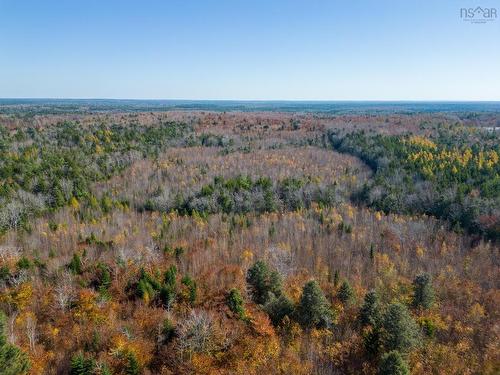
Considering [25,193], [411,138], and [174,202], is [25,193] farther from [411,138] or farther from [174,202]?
[411,138]

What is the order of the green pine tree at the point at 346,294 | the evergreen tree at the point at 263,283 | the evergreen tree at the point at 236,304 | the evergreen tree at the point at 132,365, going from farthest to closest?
the evergreen tree at the point at 263,283, the green pine tree at the point at 346,294, the evergreen tree at the point at 236,304, the evergreen tree at the point at 132,365

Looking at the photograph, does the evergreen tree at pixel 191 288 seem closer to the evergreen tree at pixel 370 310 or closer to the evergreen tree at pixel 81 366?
the evergreen tree at pixel 81 366

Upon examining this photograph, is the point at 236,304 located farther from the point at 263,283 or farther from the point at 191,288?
the point at 191,288

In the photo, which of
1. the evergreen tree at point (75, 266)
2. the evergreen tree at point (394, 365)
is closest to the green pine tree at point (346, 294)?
the evergreen tree at point (394, 365)

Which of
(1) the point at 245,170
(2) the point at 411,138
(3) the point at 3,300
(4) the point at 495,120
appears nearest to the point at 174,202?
(1) the point at 245,170

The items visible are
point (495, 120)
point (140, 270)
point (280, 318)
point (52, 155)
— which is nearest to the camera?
point (280, 318)

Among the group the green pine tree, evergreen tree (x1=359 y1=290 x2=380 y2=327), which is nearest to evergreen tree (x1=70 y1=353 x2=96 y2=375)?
evergreen tree (x1=359 y1=290 x2=380 y2=327)
